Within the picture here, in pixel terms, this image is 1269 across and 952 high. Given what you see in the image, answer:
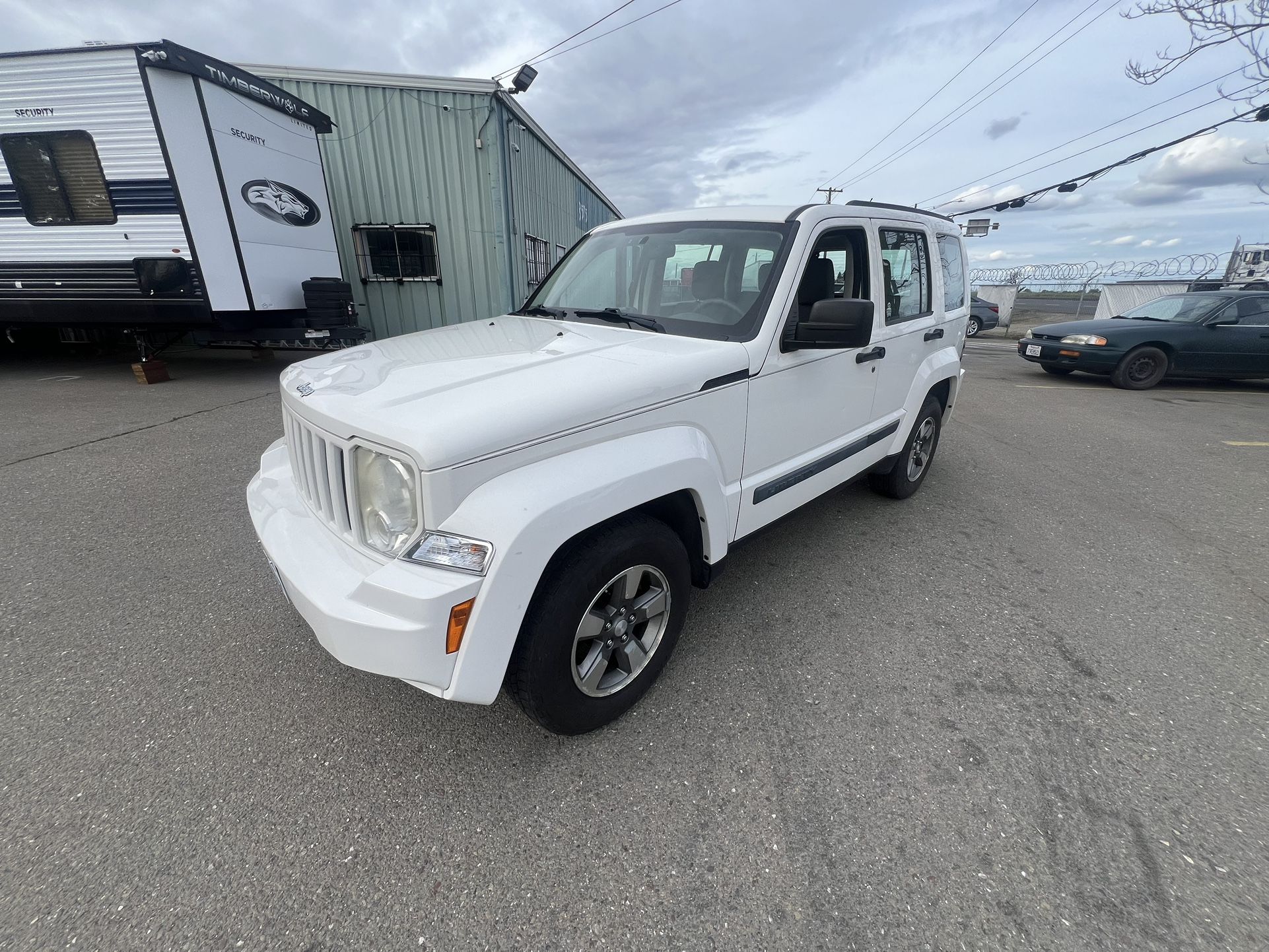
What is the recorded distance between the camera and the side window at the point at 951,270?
12.7ft

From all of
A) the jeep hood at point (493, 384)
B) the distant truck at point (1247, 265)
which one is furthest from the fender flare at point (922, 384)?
the distant truck at point (1247, 265)

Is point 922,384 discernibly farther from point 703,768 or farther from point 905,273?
point 703,768

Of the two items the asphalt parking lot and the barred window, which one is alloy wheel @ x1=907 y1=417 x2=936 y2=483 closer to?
the asphalt parking lot

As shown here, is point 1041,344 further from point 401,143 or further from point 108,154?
point 108,154

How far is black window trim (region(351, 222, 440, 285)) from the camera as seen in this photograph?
33.5ft

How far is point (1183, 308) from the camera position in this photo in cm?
919

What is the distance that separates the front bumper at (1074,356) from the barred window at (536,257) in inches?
366

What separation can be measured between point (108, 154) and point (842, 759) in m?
9.63

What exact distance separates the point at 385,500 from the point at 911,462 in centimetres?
377

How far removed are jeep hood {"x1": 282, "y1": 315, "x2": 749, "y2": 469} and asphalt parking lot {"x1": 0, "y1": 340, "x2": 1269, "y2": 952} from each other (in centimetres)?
117

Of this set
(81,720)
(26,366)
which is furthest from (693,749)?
(26,366)

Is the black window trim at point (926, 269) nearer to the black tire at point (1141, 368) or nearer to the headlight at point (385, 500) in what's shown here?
the headlight at point (385, 500)

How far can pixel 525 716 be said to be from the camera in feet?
7.14

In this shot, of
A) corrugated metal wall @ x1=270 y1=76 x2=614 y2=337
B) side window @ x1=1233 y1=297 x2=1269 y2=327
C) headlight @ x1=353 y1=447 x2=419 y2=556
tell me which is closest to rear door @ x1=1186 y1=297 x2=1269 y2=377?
side window @ x1=1233 y1=297 x2=1269 y2=327
